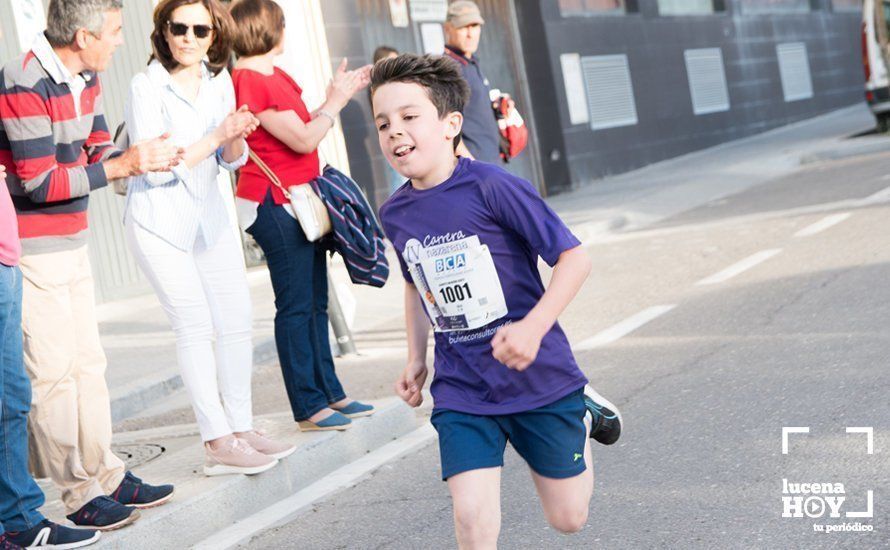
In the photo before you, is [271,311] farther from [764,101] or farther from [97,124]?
[764,101]

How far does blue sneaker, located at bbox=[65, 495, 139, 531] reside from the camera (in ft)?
16.1

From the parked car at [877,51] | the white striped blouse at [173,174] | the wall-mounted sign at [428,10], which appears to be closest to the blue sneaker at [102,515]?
the white striped blouse at [173,174]

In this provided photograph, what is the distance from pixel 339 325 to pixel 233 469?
139 inches

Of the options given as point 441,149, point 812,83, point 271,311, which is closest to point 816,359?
point 441,149

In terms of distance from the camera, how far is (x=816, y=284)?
343 inches

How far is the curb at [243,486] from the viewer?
4996mm

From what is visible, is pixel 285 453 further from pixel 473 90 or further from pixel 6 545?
pixel 473 90

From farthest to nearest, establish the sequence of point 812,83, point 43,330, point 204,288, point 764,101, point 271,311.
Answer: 1. point 812,83
2. point 764,101
3. point 271,311
4. point 204,288
5. point 43,330

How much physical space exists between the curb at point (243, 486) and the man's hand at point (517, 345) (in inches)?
79.3

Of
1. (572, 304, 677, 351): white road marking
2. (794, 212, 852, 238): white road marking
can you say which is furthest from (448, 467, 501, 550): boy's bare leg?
(794, 212, 852, 238): white road marking

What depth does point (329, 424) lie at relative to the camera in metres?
6.14

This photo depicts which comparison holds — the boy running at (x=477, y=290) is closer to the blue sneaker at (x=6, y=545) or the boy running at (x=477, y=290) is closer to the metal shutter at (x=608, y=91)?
the blue sneaker at (x=6, y=545)

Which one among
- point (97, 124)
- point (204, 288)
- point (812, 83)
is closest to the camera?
point (97, 124)

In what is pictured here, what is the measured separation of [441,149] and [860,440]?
2.29m
